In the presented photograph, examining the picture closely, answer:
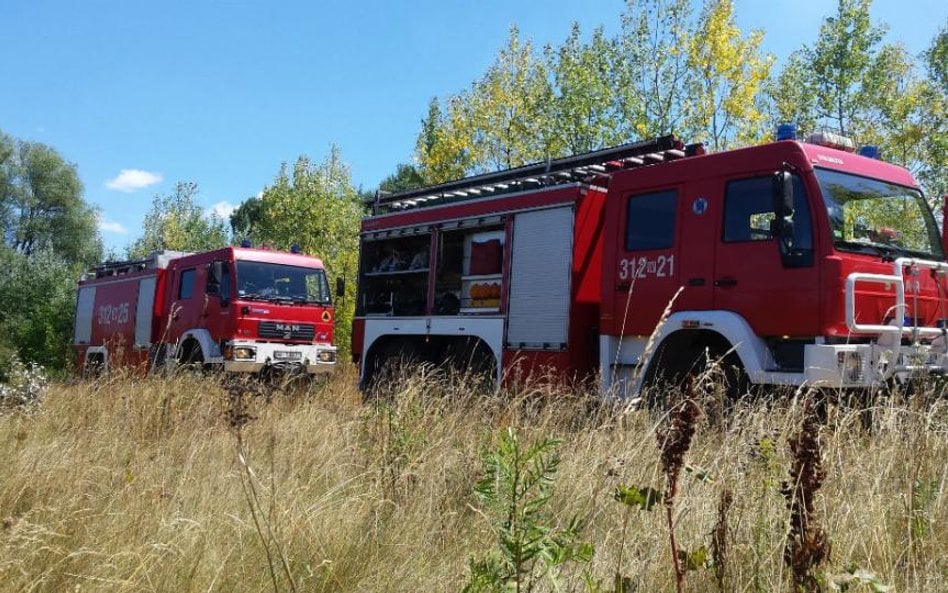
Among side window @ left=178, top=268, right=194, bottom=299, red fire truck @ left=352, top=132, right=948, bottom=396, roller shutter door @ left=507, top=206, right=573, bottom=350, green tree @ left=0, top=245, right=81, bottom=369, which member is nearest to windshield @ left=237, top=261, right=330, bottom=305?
side window @ left=178, top=268, right=194, bottom=299

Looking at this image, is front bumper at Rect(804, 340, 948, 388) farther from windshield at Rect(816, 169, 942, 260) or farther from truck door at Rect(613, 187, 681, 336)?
truck door at Rect(613, 187, 681, 336)

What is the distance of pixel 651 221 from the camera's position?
8.25 meters

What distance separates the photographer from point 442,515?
12.7 ft

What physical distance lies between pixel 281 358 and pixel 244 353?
70cm

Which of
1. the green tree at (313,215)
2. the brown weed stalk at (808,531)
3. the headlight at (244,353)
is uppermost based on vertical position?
the green tree at (313,215)

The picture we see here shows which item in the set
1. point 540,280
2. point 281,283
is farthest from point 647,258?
point 281,283

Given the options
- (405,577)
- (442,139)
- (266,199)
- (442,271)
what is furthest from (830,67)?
(405,577)

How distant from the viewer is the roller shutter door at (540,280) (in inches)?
354

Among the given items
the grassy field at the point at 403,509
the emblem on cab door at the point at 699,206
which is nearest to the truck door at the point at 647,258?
the emblem on cab door at the point at 699,206

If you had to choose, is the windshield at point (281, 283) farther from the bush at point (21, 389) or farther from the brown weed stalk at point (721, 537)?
the brown weed stalk at point (721, 537)

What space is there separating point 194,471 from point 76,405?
383 centimetres

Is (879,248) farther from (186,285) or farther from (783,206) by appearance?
(186,285)

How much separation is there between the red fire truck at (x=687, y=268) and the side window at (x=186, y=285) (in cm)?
671

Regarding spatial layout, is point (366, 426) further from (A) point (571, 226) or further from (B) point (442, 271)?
(B) point (442, 271)
